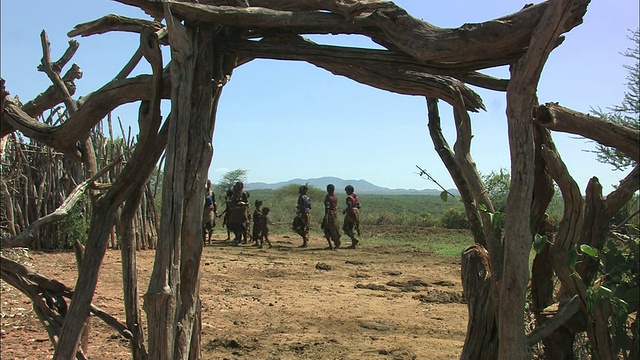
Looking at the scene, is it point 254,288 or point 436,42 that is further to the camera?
point 254,288

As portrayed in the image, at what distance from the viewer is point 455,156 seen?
142 inches

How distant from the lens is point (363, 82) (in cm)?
352

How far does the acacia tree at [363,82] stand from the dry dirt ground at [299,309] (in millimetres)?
2491

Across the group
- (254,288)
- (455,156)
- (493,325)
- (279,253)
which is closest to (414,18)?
(455,156)

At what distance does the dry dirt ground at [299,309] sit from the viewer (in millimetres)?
6122

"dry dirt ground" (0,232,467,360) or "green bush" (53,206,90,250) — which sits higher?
"green bush" (53,206,90,250)

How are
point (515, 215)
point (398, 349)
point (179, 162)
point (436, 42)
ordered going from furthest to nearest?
point (398, 349), point (179, 162), point (436, 42), point (515, 215)

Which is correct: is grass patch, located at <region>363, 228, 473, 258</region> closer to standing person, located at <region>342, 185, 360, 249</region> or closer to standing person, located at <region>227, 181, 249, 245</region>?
standing person, located at <region>342, 185, 360, 249</region>

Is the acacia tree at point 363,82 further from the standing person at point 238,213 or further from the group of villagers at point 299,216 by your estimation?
the standing person at point 238,213

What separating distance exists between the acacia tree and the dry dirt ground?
2491 mm

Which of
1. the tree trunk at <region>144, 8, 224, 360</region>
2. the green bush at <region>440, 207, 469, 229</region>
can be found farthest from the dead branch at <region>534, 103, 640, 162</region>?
the green bush at <region>440, 207, 469, 229</region>

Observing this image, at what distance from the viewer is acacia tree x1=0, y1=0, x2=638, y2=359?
9.76ft

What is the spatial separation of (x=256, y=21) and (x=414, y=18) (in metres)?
0.82

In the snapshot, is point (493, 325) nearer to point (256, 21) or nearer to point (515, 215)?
point (515, 215)
